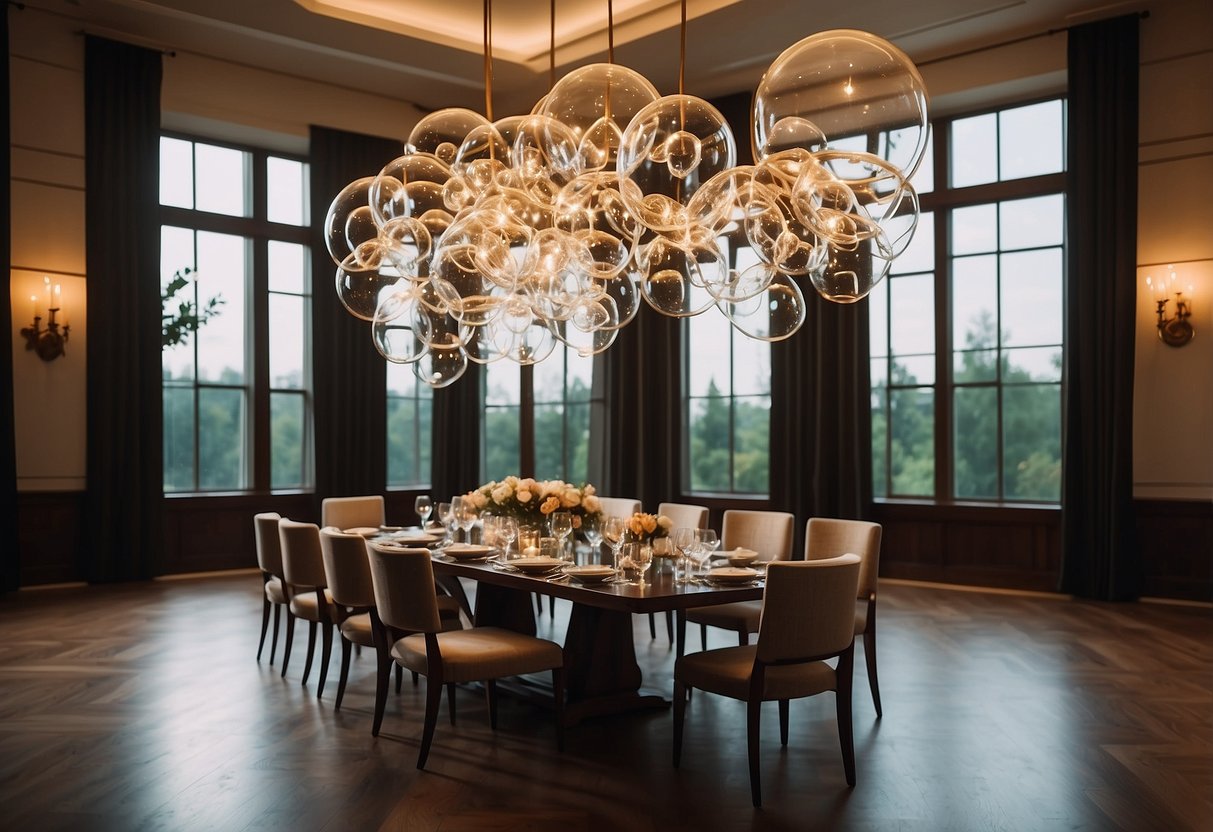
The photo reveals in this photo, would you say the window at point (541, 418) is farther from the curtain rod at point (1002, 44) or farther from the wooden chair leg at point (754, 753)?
the wooden chair leg at point (754, 753)

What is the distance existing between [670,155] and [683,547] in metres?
1.71

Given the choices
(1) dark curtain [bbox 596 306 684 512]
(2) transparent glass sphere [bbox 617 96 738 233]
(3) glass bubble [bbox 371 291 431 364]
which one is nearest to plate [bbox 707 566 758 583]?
(2) transparent glass sphere [bbox 617 96 738 233]

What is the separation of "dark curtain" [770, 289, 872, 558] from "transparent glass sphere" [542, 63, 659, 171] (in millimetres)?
5269

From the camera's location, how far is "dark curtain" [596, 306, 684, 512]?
10.0m

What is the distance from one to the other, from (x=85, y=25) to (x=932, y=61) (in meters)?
7.21

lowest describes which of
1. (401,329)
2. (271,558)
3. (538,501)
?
(271,558)

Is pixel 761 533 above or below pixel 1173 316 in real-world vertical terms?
below

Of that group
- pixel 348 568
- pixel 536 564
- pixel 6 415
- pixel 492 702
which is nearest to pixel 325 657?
pixel 348 568

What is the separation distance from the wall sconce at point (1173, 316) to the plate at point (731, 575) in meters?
5.04

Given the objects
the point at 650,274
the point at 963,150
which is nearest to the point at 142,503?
the point at 650,274

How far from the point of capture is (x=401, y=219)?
4.48 m

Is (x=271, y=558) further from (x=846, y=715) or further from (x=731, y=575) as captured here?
(x=846, y=715)

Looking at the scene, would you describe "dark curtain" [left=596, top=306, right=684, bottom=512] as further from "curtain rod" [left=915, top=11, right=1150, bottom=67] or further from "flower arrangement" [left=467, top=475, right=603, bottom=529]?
"flower arrangement" [left=467, top=475, right=603, bottom=529]

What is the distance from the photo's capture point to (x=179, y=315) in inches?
378
